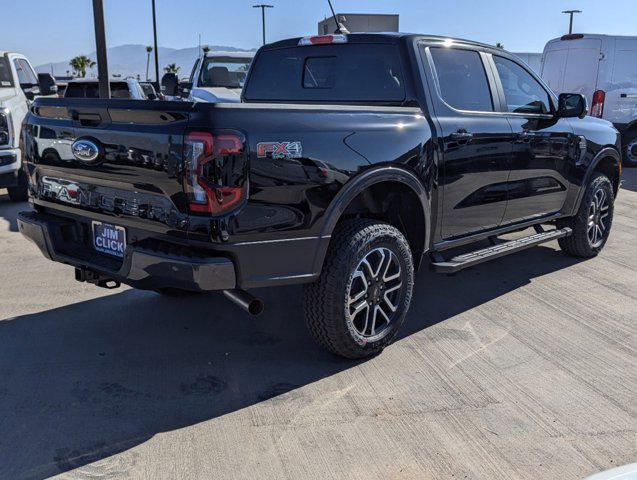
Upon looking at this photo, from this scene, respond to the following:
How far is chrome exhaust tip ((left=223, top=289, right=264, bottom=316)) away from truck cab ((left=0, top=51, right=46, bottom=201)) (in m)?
6.13

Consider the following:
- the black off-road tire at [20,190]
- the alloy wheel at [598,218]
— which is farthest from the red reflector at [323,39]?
the black off-road tire at [20,190]

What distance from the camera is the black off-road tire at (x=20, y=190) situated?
27.8 ft

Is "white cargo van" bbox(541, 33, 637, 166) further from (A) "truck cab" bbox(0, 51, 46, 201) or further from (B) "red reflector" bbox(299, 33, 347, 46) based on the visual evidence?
(A) "truck cab" bbox(0, 51, 46, 201)

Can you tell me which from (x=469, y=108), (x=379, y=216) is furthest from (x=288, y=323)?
(x=469, y=108)

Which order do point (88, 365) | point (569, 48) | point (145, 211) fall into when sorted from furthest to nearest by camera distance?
point (569, 48) → point (88, 365) → point (145, 211)

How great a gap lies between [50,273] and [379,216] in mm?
3039

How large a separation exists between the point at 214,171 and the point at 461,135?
6.37ft

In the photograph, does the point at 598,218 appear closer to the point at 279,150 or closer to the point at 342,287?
the point at 342,287

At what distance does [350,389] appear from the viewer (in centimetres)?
337

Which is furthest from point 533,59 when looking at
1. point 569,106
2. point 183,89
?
point 569,106

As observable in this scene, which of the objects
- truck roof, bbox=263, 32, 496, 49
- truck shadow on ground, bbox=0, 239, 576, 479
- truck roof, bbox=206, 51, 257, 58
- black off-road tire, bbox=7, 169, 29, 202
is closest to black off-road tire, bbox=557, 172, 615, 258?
truck shadow on ground, bbox=0, 239, 576, 479

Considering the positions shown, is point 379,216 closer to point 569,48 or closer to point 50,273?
point 50,273

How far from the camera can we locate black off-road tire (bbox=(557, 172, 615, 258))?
5.70 meters

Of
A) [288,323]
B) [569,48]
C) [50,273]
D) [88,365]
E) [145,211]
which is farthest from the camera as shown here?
[569,48]
